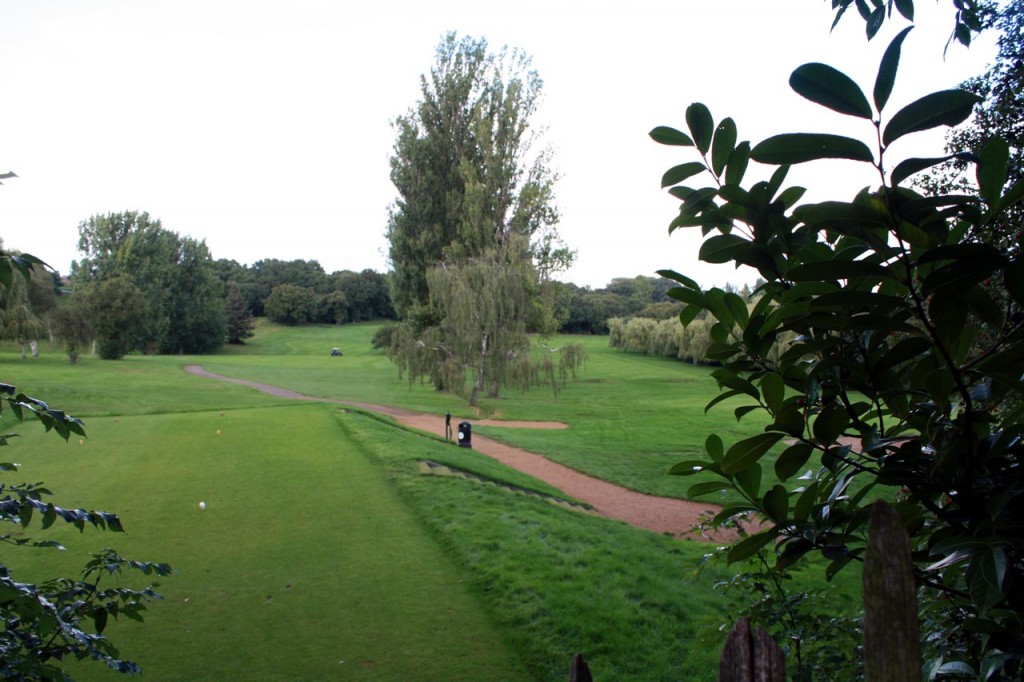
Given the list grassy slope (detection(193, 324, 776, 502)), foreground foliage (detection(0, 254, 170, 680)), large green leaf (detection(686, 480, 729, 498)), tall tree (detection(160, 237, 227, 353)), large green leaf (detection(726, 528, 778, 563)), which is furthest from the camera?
tall tree (detection(160, 237, 227, 353))

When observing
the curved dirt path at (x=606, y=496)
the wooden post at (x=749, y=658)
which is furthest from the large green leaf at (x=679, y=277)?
the curved dirt path at (x=606, y=496)

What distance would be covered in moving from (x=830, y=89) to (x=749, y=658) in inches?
30.7

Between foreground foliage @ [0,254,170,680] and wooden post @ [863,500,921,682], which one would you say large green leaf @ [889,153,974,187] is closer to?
wooden post @ [863,500,921,682]

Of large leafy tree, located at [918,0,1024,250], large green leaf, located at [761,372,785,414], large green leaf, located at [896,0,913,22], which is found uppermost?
large leafy tree, located at [918,0,1024,250]

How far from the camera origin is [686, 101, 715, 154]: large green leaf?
1.17m

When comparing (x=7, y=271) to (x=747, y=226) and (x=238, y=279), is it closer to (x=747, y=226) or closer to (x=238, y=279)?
(x=747, y=226)

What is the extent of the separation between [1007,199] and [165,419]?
17.6 m

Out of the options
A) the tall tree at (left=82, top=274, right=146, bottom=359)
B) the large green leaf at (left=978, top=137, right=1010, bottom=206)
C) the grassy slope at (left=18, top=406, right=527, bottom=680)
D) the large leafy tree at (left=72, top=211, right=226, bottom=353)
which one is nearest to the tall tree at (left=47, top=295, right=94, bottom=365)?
the tall tree at (left=82, top=274, right=146, bottom=359)

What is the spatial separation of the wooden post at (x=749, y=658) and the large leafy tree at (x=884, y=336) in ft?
0.93

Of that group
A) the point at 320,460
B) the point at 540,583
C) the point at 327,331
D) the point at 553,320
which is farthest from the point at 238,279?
the point at 540,583

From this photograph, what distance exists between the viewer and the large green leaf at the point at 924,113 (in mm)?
870

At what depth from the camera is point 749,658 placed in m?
0.96

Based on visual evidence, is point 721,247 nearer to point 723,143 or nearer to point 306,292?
point 723,143

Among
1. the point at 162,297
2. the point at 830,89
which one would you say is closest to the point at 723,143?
the point at 830,89
